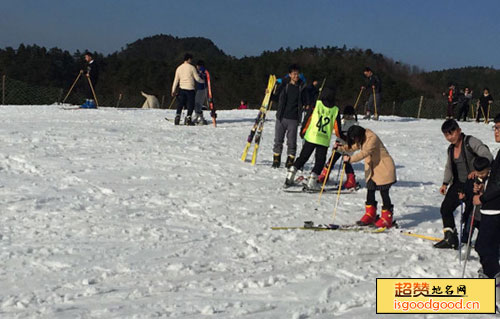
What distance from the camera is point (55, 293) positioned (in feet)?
14.8

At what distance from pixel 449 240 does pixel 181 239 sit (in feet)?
9.39

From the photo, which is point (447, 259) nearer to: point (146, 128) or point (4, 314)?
point (4, 314)

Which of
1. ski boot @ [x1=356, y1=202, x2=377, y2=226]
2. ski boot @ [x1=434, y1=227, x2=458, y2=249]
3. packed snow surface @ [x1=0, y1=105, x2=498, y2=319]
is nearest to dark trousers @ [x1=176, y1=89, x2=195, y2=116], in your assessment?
packed snow surface @ [x1=0, y1=105, x2=498, y2=319]

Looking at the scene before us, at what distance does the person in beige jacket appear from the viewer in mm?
7109

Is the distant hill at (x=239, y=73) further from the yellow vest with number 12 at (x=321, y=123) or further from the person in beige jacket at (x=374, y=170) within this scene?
Result: the person in beige jacket at (x=374, y=170)

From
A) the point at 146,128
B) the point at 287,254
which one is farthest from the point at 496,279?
the point at 146,128

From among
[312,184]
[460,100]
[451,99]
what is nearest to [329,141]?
[312,184]

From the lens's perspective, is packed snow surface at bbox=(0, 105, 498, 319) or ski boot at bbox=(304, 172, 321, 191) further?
ski boot at bbox=(304, 172, 321, 191)

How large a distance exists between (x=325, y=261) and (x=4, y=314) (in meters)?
2.94

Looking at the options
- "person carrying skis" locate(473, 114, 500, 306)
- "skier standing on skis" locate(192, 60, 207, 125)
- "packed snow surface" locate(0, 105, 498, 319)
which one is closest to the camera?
"packed snow surface" locate(0, 105, 498, 319)

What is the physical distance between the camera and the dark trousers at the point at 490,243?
4.88 meters

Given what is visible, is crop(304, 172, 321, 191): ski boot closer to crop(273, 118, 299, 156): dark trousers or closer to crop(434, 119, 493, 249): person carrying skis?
crop(273, 118, 299, 156): dark trousers

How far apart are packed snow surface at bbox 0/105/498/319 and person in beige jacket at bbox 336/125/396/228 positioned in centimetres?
32

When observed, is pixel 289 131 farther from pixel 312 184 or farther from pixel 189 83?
pixel 189 83
